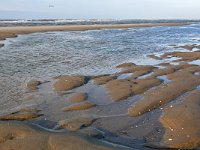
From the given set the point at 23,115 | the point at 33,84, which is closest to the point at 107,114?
the point at 23,115

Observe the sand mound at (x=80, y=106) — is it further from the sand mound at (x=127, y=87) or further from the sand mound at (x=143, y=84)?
the sand mound at (x=143, y=84)

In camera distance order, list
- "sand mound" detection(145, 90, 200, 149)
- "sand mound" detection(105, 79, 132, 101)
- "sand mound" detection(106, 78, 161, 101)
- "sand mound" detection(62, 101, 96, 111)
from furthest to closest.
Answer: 1. "sand mound" detection(106, 78, 161, 101)
2. "sand mound" detection(105, 79, 132, 101)
3. "sand mound" detection(62, 101, 96, 111)
4. "sand mound" detection(145, 90, 200, 149)

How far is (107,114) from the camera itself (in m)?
11.9

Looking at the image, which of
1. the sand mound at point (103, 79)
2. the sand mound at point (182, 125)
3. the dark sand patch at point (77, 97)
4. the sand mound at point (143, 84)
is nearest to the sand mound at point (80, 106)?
the dark sand patch at point (77, 97)

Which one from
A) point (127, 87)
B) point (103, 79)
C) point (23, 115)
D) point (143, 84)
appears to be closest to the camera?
point (23, 115)

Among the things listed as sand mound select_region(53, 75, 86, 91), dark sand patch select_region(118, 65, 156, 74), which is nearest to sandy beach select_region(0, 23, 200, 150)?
sand mound select_region(53, 75, 86, 91)

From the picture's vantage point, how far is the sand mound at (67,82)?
15851 millimetres

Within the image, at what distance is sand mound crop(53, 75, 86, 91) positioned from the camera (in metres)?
15.9

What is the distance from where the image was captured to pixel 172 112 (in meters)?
11.7

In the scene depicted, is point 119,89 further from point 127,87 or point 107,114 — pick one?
point 107,114

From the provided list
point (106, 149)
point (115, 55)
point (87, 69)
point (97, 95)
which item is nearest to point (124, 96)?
point (97, 95)

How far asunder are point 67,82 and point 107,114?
209 inches

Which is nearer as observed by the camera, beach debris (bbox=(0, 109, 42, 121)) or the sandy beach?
the sandy beach

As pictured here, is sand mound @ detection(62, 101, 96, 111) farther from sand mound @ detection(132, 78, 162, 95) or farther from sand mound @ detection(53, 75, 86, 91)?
sand mound @ detection(53, 75, 86, 91)
